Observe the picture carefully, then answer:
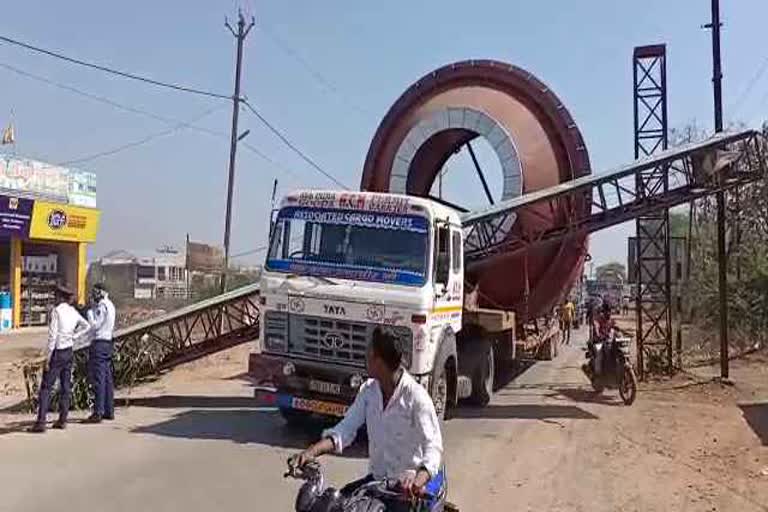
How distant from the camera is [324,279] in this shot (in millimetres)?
9922

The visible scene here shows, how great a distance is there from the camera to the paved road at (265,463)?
7.12 metres

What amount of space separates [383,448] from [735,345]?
20.6m

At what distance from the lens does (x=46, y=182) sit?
30.5 metres

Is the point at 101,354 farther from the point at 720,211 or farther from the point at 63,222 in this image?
the point at 63,222

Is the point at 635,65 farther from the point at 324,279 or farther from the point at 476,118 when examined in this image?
the point at 324,279

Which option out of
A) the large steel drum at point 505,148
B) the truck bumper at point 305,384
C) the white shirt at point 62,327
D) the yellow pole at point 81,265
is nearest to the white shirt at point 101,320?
the white shirt at point 62,327

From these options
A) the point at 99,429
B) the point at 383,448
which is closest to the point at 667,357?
the point at 99,429

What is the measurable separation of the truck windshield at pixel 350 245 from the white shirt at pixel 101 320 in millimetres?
2325

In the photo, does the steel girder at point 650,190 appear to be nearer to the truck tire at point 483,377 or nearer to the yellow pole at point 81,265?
the truck tire at point 483,377

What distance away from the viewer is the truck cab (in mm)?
9531

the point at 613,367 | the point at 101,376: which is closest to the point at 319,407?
the point at 101,376

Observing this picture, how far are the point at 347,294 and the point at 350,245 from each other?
791mm

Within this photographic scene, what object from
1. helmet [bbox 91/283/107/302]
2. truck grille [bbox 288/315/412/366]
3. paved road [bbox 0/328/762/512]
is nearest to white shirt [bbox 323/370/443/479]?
paved road [bbox 0/328/762/512]

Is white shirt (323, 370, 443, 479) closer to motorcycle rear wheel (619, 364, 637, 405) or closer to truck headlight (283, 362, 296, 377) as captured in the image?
truck headlight (283, 362, 296, 377)
